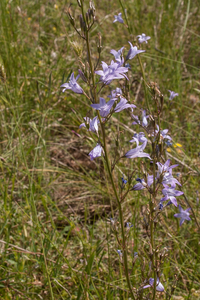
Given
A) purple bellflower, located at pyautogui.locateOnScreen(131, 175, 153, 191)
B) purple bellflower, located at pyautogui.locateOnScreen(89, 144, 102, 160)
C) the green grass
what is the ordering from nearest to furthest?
purple bellflower, located at pyautogui.locateOnScreen(89, 144, 102, 160), purple bellflower, located at pyautogui.locateOnScreen(131, 175, 153, 191), the green grass

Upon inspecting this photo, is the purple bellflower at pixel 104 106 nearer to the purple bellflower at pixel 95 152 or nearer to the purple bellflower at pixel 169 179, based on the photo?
the purple bellflower at pixel 95 152

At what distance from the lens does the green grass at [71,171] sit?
6.91ft

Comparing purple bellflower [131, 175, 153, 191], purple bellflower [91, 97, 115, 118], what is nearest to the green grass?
purple bellflower [91, 97, 115, 118]

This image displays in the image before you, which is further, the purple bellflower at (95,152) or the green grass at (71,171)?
the green grass at (71,171)

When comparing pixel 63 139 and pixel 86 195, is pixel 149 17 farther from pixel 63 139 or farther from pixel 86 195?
pixel 86 195

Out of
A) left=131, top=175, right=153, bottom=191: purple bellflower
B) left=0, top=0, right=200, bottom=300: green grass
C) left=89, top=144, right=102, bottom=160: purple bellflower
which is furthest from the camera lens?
left=0, top=0, right=200, bottom=300: green grass

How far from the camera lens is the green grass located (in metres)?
2.11

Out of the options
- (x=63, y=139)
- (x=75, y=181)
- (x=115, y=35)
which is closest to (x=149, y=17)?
(x=115, y=35)

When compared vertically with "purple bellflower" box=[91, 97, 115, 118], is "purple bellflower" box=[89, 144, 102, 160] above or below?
below

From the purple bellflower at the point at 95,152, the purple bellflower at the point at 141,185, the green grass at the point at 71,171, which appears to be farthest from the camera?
the green grass at the point at 71,171

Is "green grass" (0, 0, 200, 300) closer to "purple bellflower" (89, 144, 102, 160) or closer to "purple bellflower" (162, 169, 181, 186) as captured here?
"purple bellflower" (89, 144, 102, 160)

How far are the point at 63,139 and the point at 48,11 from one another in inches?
117

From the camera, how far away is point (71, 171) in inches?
123

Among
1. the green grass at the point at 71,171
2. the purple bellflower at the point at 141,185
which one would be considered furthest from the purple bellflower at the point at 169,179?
the green grass at the point at 71,171
